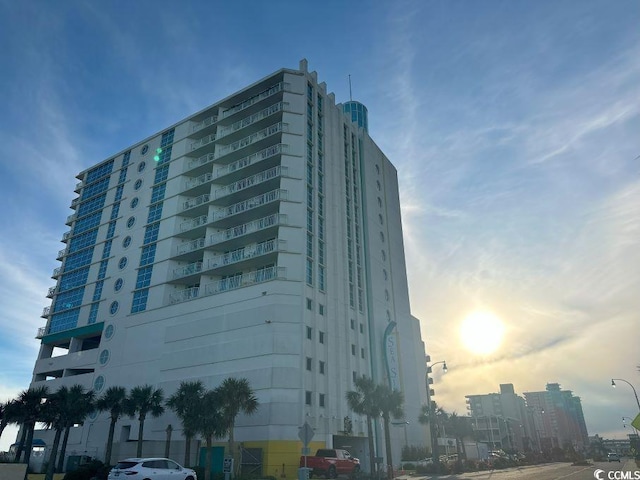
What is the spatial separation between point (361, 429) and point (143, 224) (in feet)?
127

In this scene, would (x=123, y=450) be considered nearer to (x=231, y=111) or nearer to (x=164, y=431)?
(x=164, y=431)

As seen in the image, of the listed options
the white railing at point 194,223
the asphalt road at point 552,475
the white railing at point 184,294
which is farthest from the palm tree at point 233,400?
the white railing at point 194,223

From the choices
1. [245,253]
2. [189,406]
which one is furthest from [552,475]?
[245,253]

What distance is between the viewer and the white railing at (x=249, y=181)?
169 ft

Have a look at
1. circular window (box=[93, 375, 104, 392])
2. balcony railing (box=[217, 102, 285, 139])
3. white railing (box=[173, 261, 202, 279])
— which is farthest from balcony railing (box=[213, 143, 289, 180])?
circular window (box=[93, 375, 104, 392])

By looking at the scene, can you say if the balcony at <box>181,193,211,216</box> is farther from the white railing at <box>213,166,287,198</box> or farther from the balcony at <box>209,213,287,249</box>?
the balcony at <box>209,213,287,249</box>

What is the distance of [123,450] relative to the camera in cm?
4625

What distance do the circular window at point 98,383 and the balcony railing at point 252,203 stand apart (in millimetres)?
24296

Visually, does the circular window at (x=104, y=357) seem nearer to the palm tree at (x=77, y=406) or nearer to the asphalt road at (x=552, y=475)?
the palm tree at (x=77, y=406)

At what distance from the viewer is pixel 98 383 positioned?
2189 inches

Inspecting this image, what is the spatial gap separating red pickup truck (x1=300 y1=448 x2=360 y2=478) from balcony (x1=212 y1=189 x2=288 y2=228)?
2608 centimetres

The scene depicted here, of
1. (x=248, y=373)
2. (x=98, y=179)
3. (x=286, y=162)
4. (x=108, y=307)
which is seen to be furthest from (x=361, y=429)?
(x=98, y=179)

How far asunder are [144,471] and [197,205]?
40.2 m

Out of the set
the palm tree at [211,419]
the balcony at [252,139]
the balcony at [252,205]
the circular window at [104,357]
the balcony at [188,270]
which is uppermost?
the balcony at [252,139]
